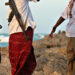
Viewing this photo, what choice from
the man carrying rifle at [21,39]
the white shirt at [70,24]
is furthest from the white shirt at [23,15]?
the white shirt at [70,24]

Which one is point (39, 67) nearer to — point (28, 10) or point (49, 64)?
point (49, 64)

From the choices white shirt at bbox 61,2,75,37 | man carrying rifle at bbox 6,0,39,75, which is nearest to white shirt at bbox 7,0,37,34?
man carrying rifle at bbox 6,0,39,75

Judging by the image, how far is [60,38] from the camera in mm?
12008

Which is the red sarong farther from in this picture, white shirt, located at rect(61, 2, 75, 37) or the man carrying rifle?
A: white shirt, located at rect(61, 2, 75, 37)

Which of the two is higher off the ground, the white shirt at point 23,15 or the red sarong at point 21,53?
the white shirt at point 23,15

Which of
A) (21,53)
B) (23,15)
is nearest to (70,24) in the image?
(23,15)

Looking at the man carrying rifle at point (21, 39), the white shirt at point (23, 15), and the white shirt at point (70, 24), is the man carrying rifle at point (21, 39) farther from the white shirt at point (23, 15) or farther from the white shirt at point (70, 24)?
the white shirt at point (70, 24)

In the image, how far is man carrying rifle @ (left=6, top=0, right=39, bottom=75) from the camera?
372cm

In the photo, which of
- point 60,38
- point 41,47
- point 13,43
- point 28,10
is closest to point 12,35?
point 13,43

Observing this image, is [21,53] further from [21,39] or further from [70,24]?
[70,24]

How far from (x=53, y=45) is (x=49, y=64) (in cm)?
364

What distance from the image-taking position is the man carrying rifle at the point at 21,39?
12.2ft

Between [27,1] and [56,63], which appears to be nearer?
[27,1]

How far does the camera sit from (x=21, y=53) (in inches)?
146
